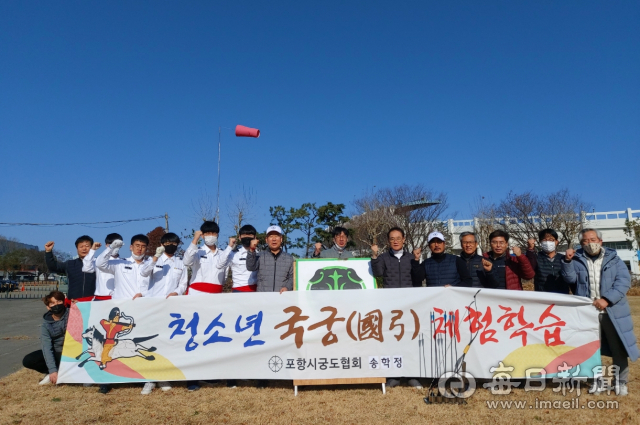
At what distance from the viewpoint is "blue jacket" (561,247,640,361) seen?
4.41 m

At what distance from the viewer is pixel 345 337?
4668 mm

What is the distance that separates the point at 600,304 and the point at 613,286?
0.25 metres

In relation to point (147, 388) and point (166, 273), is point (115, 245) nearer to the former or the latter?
point (166, 273)

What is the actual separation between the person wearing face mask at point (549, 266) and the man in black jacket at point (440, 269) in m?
0.93

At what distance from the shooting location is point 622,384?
176 inches

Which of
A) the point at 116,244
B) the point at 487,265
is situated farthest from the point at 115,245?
the point at 487,265

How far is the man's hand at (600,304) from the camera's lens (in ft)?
14.6

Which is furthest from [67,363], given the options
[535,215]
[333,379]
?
[535,215]

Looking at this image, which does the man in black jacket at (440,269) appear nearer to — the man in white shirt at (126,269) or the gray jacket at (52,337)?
the man in white shirt at (126,269)

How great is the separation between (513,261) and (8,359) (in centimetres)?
776

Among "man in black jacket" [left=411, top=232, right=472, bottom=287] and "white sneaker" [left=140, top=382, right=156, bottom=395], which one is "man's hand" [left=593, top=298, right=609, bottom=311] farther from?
"white sneaker" [left=140, top=382, right=156, bottom=395]

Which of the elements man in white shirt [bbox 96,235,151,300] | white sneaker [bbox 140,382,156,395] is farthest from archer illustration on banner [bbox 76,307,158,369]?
man in white shirt [bbox 96,235,151,300]

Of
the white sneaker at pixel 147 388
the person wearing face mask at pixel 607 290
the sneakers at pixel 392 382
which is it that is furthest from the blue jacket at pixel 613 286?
the white sneaker at pixel 147 388

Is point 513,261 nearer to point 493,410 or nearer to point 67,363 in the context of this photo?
point 493,410
